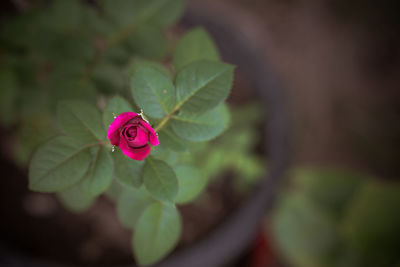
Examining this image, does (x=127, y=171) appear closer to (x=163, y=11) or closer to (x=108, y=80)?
(x=108, y=80)

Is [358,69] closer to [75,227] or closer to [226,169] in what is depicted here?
[226,169]

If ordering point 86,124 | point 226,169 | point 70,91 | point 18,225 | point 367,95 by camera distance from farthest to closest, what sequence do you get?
point 367,95 → point 226,169 → point 18,225 → point 70,91 → point 86,124

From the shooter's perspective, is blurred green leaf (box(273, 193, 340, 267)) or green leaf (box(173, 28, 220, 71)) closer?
green leaf (box(173, 28, 220, 71))

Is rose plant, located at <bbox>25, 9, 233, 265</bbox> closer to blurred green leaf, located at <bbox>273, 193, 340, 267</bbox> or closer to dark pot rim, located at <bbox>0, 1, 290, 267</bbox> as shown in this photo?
dark pot rim, located at <bbox>0, 1, 290, 267</bbox>

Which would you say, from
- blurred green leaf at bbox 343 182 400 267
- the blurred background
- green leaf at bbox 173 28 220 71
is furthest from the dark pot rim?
green leaf at bbox 173 28 220 71

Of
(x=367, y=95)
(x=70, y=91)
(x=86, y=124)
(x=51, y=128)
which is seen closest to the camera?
(x=86, y=124)

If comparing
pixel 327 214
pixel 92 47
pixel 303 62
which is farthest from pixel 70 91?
pixel 303 62

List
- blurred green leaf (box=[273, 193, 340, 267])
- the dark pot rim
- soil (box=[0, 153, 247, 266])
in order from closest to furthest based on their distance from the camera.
A: the dark pot rim
soil (box=[0, 153, 247, 266])
blurred green leaf (box=[273, 193, 340, 267])
